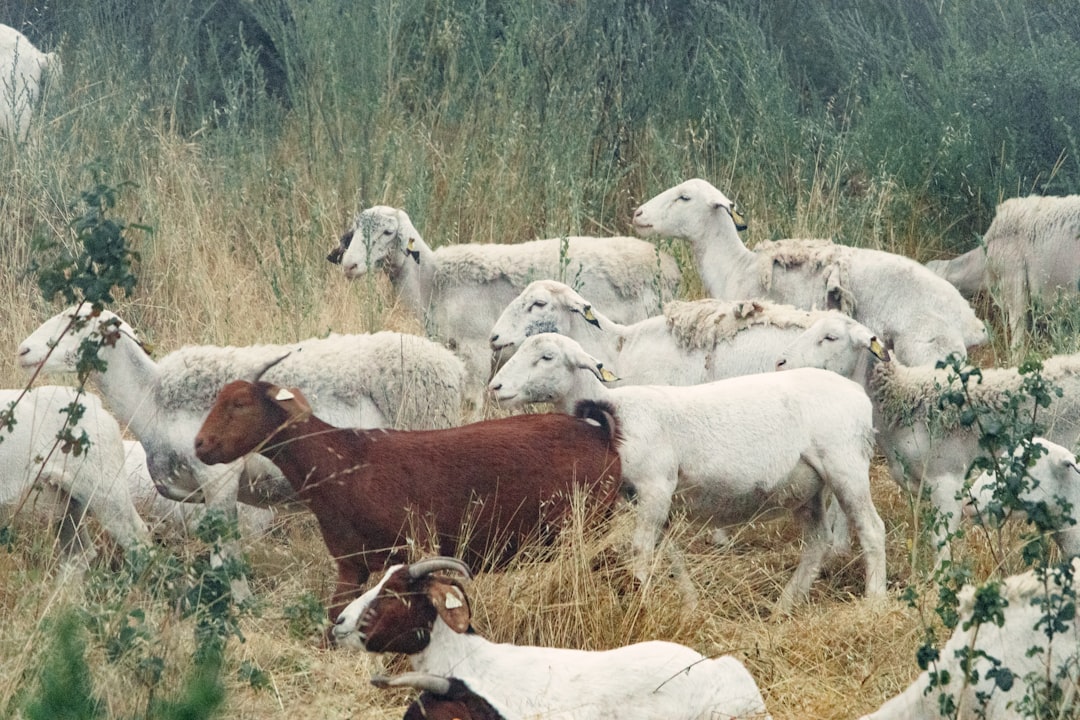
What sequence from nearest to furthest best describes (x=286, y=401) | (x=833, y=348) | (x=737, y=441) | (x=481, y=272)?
(x=286, y=401) < (x=737, y=441) < (x=833, y=348) < (x=481, y=272)

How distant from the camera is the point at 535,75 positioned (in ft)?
39.3

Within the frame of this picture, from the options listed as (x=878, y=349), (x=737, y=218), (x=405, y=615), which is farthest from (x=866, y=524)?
(x=737, y=218)

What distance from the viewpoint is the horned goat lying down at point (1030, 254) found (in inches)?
368

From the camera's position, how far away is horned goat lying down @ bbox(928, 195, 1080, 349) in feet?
30.7

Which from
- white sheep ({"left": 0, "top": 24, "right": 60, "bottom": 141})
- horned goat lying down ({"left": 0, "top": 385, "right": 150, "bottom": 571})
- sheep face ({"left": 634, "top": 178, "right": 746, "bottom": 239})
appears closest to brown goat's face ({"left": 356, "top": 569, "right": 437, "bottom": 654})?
horned goat lying down ({"left": 0, "top": 385, "right": 150, "bottom": 571})

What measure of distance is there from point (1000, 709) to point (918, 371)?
307 cm

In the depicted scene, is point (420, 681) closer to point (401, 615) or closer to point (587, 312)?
point (401, 615)

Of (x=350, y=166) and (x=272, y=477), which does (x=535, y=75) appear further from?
(x=272, y=477)

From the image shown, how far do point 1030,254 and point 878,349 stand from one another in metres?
2.48

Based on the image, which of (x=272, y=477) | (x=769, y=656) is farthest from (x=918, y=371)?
(x=272, y=477)

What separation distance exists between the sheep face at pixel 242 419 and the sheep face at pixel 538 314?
77.0 inches

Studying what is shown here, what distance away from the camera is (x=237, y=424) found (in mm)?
6164

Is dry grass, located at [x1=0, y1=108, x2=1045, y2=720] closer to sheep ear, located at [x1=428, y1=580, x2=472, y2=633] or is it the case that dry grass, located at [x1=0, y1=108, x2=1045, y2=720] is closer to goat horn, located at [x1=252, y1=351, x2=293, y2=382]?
sheep ear, located at [x1=428, y1=580, x2=472, y2=633]

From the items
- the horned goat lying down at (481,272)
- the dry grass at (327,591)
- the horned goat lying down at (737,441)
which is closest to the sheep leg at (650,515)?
the horned goat lying down at (737,441)
